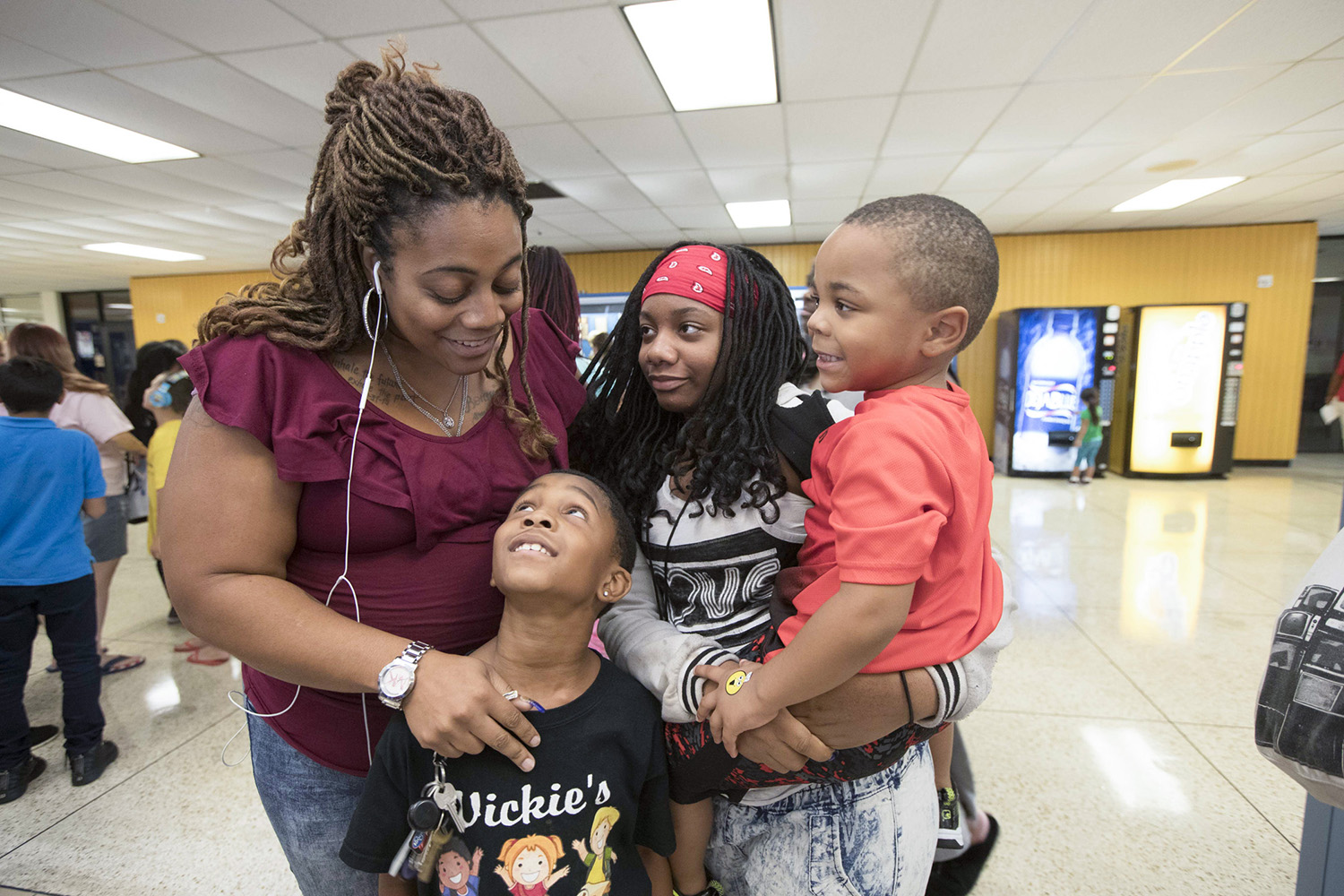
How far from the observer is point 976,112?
4.61 m

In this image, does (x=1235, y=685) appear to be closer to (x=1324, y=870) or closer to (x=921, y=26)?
(x=1324, y=870)

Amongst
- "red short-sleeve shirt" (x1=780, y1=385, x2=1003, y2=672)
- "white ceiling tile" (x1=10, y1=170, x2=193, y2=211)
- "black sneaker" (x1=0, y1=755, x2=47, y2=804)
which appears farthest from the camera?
"white ceiling tile" (x1=10, y1=170, x2=193, y2=211)

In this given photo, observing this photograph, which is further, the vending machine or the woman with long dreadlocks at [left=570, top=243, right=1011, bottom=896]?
the vending machine

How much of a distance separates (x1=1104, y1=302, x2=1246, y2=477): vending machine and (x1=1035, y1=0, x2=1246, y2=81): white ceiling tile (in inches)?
195

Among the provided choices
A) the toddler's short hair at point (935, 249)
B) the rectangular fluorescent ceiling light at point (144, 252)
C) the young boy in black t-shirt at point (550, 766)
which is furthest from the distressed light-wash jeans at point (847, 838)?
the rectangular fluorescent ceiling light at point (144, 252)

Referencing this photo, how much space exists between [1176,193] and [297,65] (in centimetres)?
820

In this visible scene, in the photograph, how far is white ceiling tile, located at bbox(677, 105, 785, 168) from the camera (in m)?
4.63

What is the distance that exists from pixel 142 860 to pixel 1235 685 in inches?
160

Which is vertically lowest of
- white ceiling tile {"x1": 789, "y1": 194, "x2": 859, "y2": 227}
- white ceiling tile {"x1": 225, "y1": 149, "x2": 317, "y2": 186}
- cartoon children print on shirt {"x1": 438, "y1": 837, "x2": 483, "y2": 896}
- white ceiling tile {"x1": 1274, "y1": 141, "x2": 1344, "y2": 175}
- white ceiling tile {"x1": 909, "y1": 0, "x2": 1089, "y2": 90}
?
cartoon children print on shirt {"x1": 438, "y1": 837, "x2": 483, "y2": 896}

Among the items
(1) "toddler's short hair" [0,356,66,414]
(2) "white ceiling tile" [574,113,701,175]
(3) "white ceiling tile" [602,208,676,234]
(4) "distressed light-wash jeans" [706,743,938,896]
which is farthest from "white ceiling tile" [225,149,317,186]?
(4) "distressed light-wash jeans" [706,743,938,896]

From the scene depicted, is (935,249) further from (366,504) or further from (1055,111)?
(1055,111)

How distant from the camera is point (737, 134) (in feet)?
16.6

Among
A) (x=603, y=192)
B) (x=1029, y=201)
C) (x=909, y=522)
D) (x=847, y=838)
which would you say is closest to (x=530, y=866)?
(x=847, y=838)

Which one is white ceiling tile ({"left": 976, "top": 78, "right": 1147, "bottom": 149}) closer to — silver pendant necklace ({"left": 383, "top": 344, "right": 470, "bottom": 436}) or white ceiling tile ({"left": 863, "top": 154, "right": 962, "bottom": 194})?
white ceiling tile ({"left": 863, "top": 154, "right": 962, "bottom": 194})
